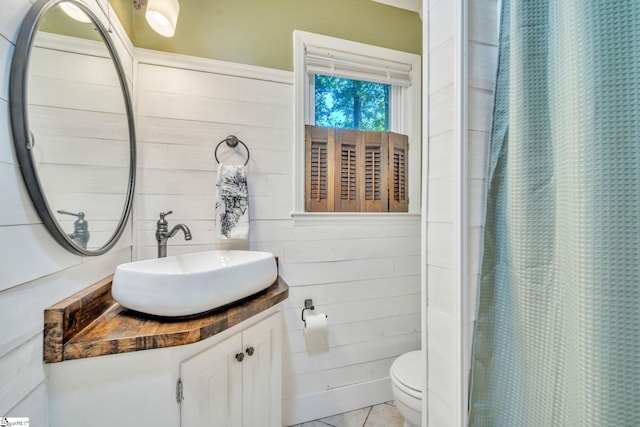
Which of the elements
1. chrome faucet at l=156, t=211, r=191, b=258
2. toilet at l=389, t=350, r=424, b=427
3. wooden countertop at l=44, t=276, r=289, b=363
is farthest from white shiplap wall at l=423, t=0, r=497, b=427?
chrome faucet at l=156, t=211, r=191, b=258

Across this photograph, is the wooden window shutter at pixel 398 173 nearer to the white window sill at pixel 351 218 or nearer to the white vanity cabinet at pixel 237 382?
the white window sill at pixel 351 218

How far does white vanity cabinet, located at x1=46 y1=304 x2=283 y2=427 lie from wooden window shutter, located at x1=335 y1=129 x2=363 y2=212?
98 cm

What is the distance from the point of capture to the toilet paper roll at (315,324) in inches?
58.9

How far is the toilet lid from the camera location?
1.25 m

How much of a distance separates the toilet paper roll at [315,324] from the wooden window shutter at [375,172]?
2.37ft

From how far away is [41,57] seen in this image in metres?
0.71

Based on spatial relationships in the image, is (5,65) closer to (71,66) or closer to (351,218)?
(71,66)

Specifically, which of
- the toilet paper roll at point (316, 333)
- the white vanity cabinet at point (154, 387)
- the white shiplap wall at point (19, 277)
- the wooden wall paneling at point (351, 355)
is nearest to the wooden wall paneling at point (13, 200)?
the white shiplap wall at point (19, 277)

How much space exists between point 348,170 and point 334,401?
56.8 inches

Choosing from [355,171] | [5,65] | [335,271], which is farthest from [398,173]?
[5,65]

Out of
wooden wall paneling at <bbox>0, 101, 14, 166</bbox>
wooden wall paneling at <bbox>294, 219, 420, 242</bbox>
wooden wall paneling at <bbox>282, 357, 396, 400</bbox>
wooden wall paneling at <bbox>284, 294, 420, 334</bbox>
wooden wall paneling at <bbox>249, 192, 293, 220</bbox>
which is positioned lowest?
wooden wall paneling at <bbox>282, 357, 396, 400</bbox>

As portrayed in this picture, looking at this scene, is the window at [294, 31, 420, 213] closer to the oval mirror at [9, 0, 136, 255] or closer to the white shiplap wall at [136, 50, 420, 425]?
the white shiplap wall at [136, 50, 420, 425]

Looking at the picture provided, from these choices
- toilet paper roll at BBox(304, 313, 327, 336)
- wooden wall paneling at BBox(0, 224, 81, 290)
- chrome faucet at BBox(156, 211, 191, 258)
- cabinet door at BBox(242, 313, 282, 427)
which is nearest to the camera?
wooden wall paneling at BBox(0, 224, 81, 290)

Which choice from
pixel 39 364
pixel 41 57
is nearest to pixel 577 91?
pixel 41 57
